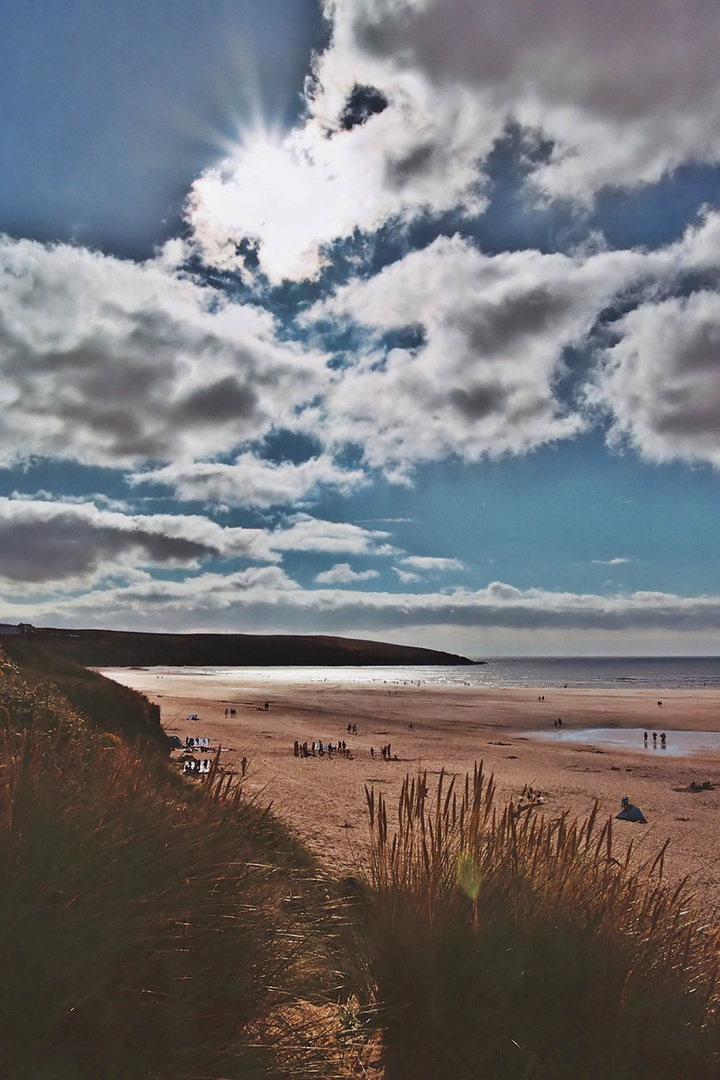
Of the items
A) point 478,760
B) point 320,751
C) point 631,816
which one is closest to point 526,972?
point 631,816

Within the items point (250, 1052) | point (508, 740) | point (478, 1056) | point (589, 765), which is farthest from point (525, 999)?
point (508, 740)

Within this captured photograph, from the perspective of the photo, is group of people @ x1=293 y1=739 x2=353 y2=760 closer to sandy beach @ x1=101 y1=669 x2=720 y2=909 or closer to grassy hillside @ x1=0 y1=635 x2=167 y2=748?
sandy beach @ x1=101 y1=669 x2=720 y2=909

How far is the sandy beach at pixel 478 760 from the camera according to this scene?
12.4m

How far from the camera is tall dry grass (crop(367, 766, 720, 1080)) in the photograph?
3021mm

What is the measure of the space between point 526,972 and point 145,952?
167 centimetres

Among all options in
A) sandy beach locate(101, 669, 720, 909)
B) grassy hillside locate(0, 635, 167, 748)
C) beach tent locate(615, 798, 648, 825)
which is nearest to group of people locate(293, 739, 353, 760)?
sandy beach locate(101, 669, 720, 909)

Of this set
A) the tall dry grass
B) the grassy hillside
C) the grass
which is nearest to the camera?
the grass

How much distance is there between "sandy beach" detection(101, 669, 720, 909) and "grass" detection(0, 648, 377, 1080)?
→ 4.77 ft

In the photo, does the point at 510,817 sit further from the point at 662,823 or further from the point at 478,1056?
the point at 662,823

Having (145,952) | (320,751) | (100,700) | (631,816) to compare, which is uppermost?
(145,952)

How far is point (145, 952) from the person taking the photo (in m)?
2.83

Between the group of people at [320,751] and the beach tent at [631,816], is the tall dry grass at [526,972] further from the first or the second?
the group of people at [320,751]

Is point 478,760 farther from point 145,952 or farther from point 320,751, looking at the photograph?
point 145,952

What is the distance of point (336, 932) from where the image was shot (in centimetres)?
403
